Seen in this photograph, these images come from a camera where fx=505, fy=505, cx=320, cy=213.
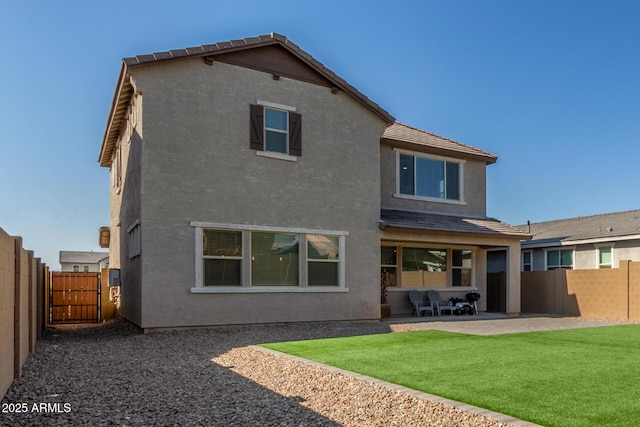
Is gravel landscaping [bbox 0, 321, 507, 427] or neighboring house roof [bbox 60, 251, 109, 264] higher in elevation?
gravel landscaping [bbox 0, 321, 507, 427]

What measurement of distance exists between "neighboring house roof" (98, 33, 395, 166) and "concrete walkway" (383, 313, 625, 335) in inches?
258

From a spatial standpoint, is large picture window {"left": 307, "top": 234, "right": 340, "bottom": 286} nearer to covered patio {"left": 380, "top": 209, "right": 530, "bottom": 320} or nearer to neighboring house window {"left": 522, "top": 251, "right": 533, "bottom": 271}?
covered patio {"left": 380, "top": 209, "right": 530, "bottom": 320}

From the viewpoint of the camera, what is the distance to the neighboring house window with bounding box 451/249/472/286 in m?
19.5

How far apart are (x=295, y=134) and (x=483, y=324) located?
8.11 metres

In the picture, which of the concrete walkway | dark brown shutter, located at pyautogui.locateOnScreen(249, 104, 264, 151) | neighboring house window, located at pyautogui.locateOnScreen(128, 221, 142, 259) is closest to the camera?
neighboring house window, located at pyautogui.locateOnScreen(128, 221, 142, 259)

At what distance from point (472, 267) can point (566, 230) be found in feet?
34.8

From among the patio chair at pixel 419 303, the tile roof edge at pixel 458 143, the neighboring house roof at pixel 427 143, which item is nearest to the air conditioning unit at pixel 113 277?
the neighboring house roof at pixel 427 143

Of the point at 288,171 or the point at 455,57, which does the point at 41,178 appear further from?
the point at 455,57

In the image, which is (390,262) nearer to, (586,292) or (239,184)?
(239,184)

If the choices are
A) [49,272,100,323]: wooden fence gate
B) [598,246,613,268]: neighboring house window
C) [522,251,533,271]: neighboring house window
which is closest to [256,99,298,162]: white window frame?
[49,272,100,323]: wooden fence gate

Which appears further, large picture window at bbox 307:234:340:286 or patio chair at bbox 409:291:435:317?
patio chair at bbox 409:291:435:317

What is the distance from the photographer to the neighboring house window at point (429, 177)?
18.3 metres

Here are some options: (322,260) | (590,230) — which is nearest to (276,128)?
(322,260)

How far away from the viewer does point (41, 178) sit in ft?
67.6
